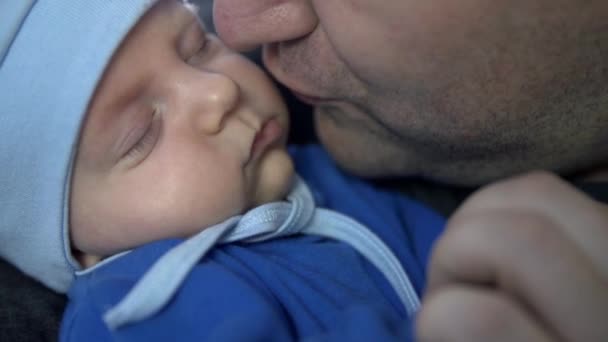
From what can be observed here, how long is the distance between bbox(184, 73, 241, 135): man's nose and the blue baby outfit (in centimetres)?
17

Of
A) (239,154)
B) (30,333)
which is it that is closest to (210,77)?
(239,154)

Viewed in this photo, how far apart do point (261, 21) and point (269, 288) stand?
0.46 m

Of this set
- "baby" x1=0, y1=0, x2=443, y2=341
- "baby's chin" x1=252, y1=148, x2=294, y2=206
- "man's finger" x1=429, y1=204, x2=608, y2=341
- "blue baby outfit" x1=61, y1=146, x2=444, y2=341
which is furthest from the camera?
"baby's chin" x1=252, y1=148, x2=294, y2=206

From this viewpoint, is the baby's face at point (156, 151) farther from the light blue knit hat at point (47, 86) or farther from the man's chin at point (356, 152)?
the man's chin at point (356, 152)

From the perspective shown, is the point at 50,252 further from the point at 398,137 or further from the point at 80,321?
the point at 398,137

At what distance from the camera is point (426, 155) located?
4.35 feet

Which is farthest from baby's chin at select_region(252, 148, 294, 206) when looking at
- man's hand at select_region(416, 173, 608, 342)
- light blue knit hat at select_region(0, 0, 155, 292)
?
man's hand at select_region(416, 173, 608, 342)

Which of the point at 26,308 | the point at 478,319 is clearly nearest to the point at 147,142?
the point at 26,308

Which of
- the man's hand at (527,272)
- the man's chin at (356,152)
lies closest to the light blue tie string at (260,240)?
the man's chin at (356,152)

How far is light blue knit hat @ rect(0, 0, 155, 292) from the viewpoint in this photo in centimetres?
113

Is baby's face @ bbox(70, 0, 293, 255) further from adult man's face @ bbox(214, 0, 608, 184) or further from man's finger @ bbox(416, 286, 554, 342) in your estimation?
man's finger @ bbox(416, 286, 554, 342)

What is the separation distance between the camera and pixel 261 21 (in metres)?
1.18

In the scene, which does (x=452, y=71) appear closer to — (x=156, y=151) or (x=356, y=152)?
(x=356, y=152)

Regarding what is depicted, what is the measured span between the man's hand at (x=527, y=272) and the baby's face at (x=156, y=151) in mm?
538
